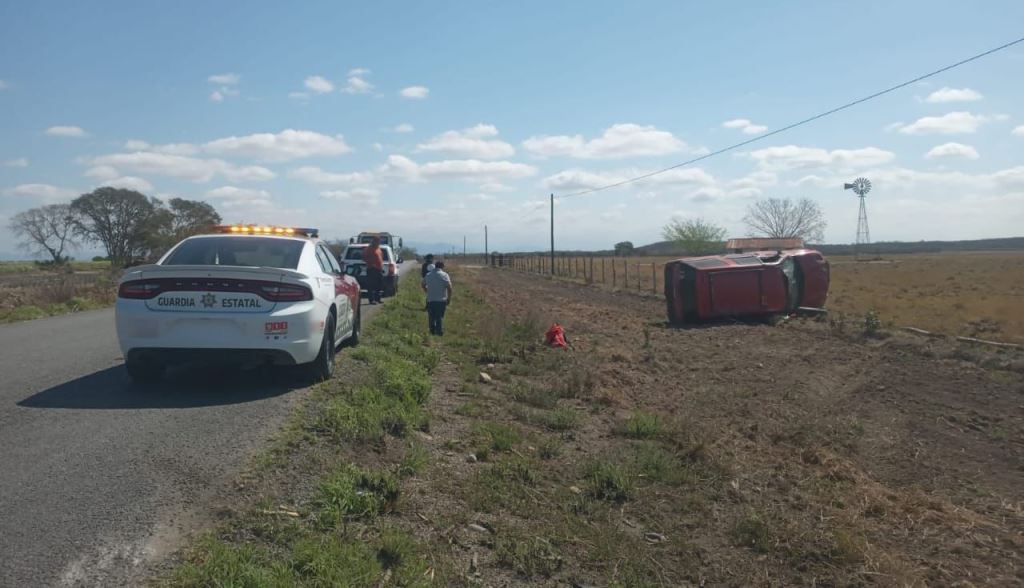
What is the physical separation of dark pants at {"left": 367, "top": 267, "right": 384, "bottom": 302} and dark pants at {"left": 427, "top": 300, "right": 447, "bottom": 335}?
5382 mm

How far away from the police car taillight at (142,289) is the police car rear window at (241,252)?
920 mm

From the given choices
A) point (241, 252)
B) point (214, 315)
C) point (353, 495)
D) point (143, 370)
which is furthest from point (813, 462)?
point (143, 370)

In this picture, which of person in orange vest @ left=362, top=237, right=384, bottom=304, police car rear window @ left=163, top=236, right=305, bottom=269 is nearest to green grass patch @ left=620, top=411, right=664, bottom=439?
police car rear window @ left=163, top=236, right=305, bottom=269

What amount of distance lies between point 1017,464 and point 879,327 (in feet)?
35.1

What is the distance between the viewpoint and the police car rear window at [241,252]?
7977mm

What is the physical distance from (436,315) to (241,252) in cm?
623

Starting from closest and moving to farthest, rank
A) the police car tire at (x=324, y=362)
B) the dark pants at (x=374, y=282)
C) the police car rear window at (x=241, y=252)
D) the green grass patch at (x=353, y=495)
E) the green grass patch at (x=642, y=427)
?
1. the green grass patch at (x=353, y=495)
2. the green grass patch at (x=642, y=427)
3. the police car tire at (x=324, y=362)
4. the police car rear window at (x=241, y=252)
5. the dark pants at (x=374, y=282)

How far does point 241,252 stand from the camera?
8.22m

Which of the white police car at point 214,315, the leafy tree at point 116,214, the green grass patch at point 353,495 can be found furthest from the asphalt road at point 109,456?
the leafy tree at point 116,214

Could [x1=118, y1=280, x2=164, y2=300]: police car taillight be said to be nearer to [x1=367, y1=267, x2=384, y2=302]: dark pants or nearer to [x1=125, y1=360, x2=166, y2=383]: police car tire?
[x1=125, y1=360, x2=166, y2=383]: police car tire

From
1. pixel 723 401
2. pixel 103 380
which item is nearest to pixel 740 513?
pixel 723 401

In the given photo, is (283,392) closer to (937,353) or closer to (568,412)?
(568,412)

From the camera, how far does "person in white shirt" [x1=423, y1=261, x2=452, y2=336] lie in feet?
45.1

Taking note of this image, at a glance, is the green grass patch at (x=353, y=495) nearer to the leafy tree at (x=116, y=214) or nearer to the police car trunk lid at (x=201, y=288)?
the police car trunk lid at (x=201, y=288)
